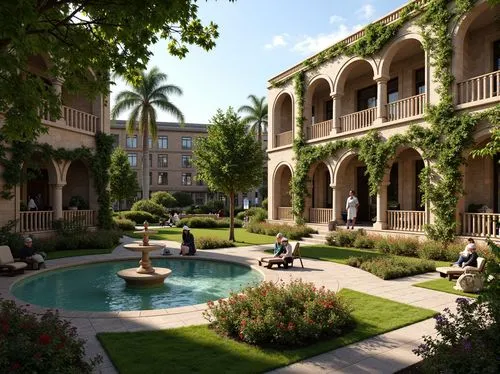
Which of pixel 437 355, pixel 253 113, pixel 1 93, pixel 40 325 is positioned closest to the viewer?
pixel 437 355

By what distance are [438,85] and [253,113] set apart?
36079 mm

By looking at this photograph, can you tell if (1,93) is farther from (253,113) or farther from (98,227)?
(253,113)

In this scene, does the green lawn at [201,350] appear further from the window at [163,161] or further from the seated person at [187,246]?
the window at [163,161]

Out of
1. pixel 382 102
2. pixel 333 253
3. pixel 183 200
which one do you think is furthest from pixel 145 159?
pixel 333 253

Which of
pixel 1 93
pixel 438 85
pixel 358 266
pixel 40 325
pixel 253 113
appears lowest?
pixel 358 266

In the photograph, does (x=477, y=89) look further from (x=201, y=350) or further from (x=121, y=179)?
(x=121, y=179)

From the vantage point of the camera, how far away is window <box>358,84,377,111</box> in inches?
922

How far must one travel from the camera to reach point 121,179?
38250 millimetres

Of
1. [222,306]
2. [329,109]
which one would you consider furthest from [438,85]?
[222,306]

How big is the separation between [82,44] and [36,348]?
206 inches

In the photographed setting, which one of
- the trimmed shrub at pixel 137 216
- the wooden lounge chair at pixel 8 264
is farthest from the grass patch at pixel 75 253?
the trimmed shrub at pixel 137 216

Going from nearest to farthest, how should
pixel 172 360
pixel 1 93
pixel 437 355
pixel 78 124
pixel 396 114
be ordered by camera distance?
pixel 437 355 → pixel 172 360 → pixel 1 93 → pixel 396 114 → pixel 78 124

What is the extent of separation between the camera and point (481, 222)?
1582cm

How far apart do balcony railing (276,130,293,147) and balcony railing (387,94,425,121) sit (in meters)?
8.02
